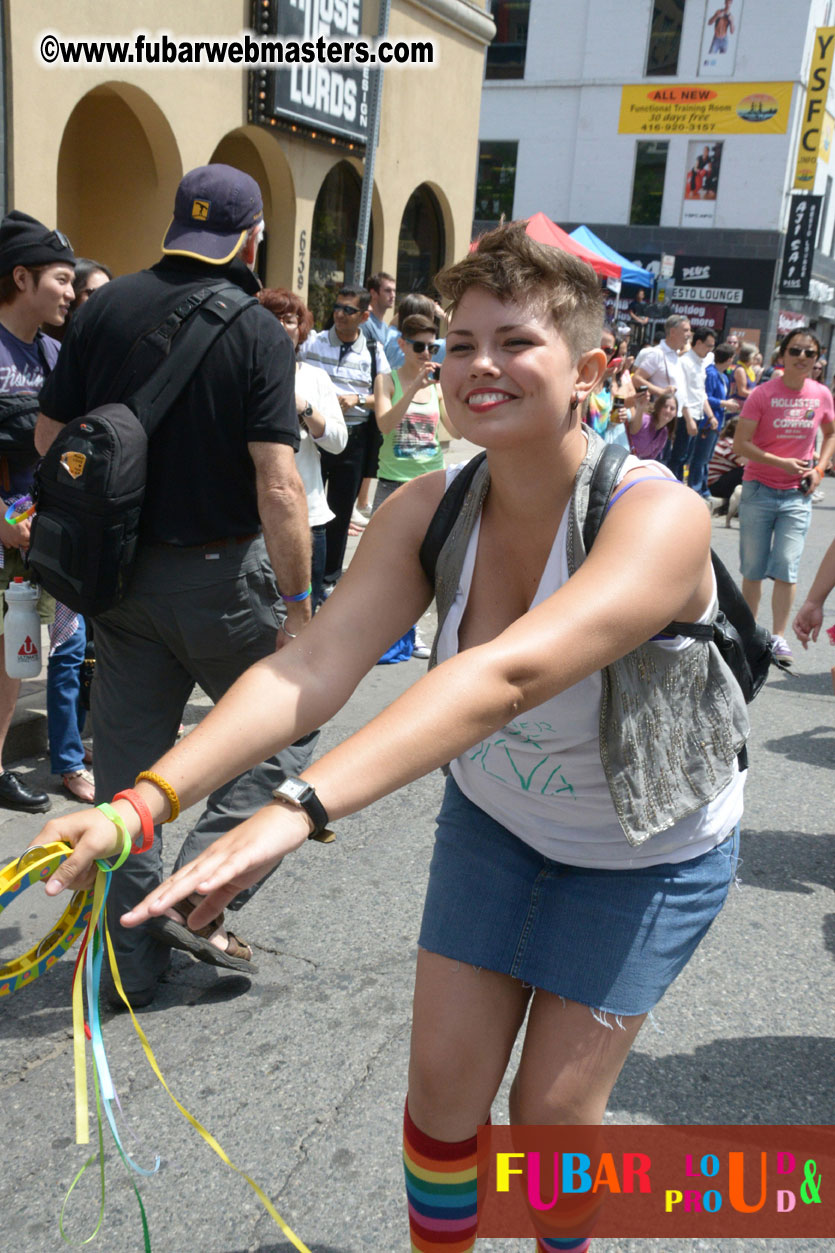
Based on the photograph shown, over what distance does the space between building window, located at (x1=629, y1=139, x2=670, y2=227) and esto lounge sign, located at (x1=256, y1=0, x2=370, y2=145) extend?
20.9 metres

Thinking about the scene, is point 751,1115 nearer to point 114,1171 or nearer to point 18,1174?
point 114,1171

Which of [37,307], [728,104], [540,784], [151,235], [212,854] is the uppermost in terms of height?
[728,104]

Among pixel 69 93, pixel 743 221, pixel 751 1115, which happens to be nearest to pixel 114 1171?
pixel 751 1115

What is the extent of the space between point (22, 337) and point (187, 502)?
5.40ft

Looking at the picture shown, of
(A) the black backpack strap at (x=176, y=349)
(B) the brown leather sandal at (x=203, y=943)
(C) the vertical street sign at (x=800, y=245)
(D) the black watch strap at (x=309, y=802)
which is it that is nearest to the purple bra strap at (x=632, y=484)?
(D) the black watch strap at (x=309, y=802)

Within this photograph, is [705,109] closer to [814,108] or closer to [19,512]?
[814,108]

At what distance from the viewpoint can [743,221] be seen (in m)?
30.1

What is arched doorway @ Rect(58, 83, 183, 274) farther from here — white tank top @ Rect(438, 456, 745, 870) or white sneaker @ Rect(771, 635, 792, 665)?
white tank top @ Rect(438, 456, 745, 870)

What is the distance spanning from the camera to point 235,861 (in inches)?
49.6

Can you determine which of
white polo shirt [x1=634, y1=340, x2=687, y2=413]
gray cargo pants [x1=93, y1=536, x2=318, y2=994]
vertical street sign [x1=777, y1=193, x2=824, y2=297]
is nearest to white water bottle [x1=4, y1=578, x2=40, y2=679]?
gray cargo pants [x1=93, y1=536, x2=318, y2=994]

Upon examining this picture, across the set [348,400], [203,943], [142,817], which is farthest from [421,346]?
[142,817]

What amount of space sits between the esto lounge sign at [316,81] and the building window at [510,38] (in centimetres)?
2236

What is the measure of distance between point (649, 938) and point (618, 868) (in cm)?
13

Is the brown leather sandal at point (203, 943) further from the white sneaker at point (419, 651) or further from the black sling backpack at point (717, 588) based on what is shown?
the white sneaker at point (419, 651)
